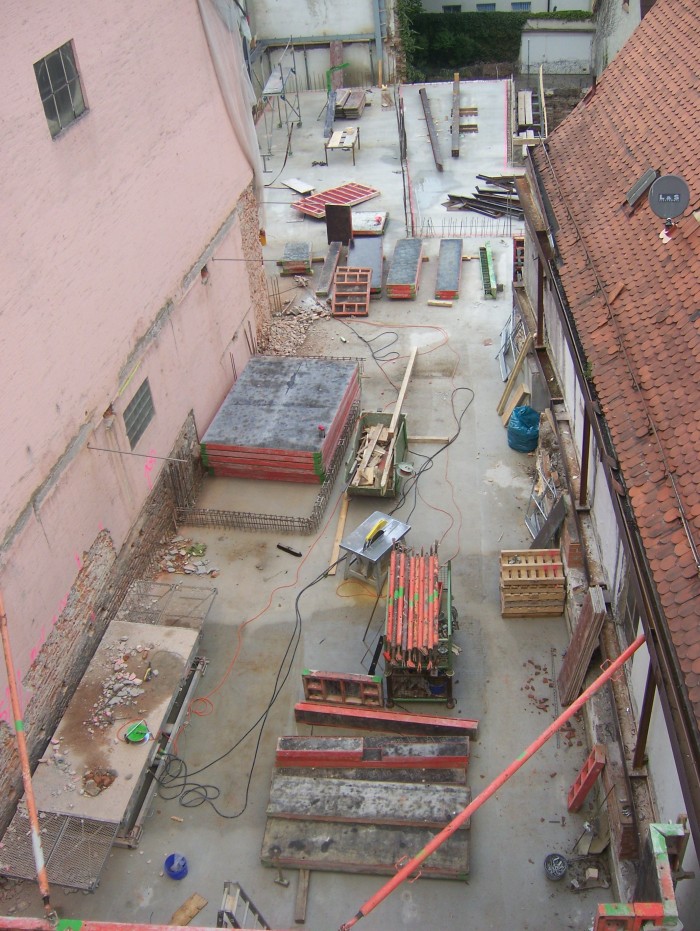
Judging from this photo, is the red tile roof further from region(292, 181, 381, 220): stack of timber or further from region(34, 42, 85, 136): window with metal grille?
region(292, 181, 381, 220): stack of timber

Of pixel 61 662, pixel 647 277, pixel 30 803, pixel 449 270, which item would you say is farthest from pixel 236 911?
pixel 449 270

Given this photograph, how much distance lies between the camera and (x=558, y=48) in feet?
139

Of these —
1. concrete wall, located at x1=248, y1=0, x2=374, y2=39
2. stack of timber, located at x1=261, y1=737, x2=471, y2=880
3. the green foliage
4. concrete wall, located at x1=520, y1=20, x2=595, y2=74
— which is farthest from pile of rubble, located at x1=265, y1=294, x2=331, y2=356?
the green foliage

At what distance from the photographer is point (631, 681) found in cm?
1202

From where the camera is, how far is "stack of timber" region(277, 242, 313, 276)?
1049 inches

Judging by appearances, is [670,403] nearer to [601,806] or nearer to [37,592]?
[601,806]

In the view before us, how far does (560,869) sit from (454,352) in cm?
1400

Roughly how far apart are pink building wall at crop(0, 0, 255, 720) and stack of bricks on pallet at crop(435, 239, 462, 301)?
8208 mm

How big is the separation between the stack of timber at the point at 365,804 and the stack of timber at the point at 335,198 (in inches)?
854

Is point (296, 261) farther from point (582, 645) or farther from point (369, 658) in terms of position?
point (582, 645)

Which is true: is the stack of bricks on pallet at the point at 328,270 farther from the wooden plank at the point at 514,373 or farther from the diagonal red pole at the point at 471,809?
the diagonal red pole at the point at 471,809

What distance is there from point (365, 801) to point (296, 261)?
1848 centimetres

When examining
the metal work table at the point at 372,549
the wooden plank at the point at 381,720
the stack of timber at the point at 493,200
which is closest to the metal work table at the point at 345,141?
the stack of timber at the point at 493,200

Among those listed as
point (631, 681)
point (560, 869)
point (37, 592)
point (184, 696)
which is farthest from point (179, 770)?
point (631, 681)
